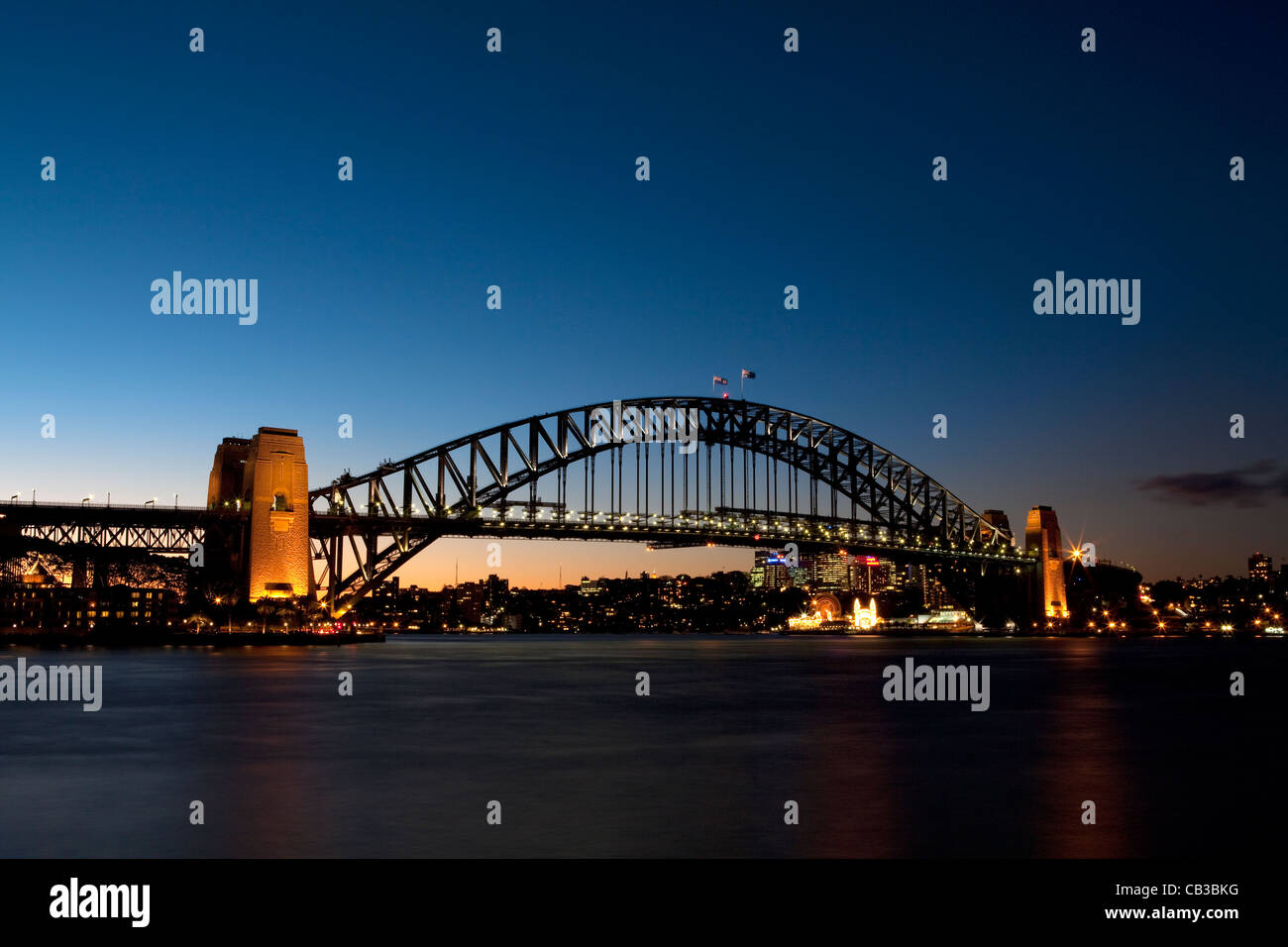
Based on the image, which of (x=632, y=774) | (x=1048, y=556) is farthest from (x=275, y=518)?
(x=1048, y=556)

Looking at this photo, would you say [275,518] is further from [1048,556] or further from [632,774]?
[1048,556]

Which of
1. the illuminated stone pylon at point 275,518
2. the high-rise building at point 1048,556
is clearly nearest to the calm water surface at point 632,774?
the illuminated stone pylon at point 275,518

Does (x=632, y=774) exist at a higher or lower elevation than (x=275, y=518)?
lower

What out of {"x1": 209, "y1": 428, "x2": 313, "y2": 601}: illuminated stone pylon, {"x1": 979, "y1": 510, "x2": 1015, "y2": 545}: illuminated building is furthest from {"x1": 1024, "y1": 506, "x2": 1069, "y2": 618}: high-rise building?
{"x1": 209, "y1": 428, "x2": 313, "y2": 601}: illuminated stone pylon

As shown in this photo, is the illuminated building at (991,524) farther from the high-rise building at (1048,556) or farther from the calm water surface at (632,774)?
the calm water surface at (632,774)

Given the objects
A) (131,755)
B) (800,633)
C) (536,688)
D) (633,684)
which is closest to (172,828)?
(131,755)

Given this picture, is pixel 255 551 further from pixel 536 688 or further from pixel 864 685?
pixel 864 685

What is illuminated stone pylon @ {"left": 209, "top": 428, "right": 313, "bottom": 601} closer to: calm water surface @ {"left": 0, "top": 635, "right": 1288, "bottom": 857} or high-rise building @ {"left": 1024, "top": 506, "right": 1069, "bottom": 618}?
calm water surface @ {"left": 0, "top": 635, "right": 1288, "bottom": 857}
